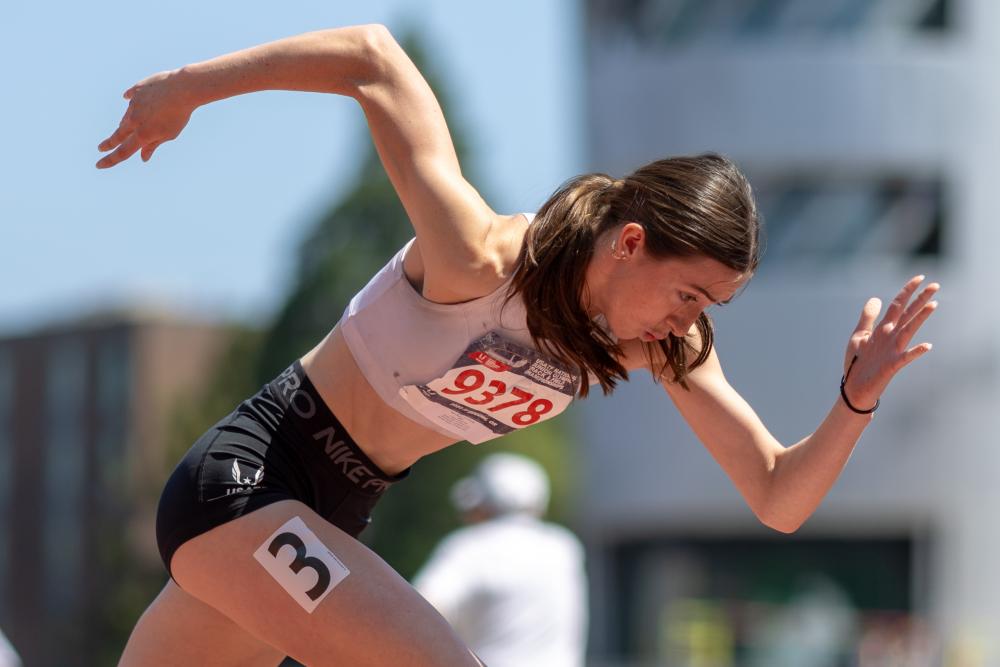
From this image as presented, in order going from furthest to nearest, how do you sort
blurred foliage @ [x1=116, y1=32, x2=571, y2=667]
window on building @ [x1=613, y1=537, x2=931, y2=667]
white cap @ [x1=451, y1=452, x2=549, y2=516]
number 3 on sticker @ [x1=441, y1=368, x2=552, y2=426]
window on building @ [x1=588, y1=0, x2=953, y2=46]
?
blurred foliage @ [x1=116, y1=32, x2=571, y2=667]
window on building @ [x1=588, y1=0, x2=953, y2=46]
window on building @ [x1=613, y1=537, x2=931, y2=667]
white cap @ [x1=451, y1=452, x2=549, y2=516]
number 3 on sticker @ [x1=441, y1=368, x2=552, y2=426]

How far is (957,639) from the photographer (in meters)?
19.2

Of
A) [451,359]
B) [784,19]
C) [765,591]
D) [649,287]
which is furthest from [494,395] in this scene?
[784,19]

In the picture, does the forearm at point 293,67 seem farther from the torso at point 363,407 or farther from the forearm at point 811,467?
the forearm at point 811,467

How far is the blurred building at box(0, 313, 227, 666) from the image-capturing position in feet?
199

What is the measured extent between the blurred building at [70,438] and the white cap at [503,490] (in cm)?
5009

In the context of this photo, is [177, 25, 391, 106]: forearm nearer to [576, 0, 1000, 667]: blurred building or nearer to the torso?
the torso

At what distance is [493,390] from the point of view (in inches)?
143

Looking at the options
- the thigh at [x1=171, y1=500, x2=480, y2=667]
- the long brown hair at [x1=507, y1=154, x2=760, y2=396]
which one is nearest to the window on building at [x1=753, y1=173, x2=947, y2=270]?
the long brown hair at [x1=507, y1=154, x2=760, y2=396]

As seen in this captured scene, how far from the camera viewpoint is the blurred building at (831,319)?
805 inches

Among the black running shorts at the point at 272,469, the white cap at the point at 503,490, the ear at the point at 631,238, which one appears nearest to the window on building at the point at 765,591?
the white cap at the point at 503,490

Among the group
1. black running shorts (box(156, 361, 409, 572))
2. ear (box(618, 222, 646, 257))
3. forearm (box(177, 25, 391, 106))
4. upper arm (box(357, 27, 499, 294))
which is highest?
forearm (box(177, 25, 391, 106))

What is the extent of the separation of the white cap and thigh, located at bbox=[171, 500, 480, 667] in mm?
3049

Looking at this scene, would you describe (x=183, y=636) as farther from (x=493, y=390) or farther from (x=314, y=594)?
(x=493, y=390)

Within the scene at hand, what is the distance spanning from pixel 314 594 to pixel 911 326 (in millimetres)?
1368
